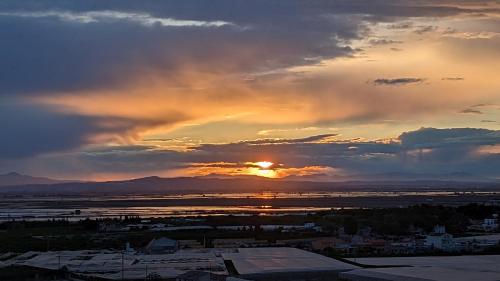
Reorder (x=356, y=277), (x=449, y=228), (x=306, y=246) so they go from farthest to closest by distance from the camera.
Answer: (x=449, y=228) < (x=306, y=246) < (x=356, y=277)

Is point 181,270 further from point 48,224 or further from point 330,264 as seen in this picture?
point 48,224

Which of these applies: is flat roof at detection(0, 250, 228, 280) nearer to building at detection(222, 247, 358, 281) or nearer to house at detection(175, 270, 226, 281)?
building at detection(222, 247, 358, 281)

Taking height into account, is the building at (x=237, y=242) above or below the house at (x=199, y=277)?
above

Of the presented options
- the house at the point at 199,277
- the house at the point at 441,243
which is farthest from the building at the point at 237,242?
the house at the point at 199,277

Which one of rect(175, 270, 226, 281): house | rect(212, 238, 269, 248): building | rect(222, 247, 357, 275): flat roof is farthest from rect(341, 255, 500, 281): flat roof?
rect(212, 238, 269, 248): building

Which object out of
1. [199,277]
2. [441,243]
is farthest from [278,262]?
[441,243]

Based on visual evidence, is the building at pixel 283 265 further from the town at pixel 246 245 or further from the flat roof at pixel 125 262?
the flat roof at pixel 125 262

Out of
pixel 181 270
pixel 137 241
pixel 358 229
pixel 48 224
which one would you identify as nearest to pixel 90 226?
pixel 48 224

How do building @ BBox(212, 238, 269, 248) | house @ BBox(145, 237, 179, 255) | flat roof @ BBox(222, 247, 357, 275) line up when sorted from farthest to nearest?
1. building @ BBox(212, 238, 269, 248)
2. house @ BBox(145, 237, 179, 255)
3. flat roof @ BBox(222, 247, 357, 275)
